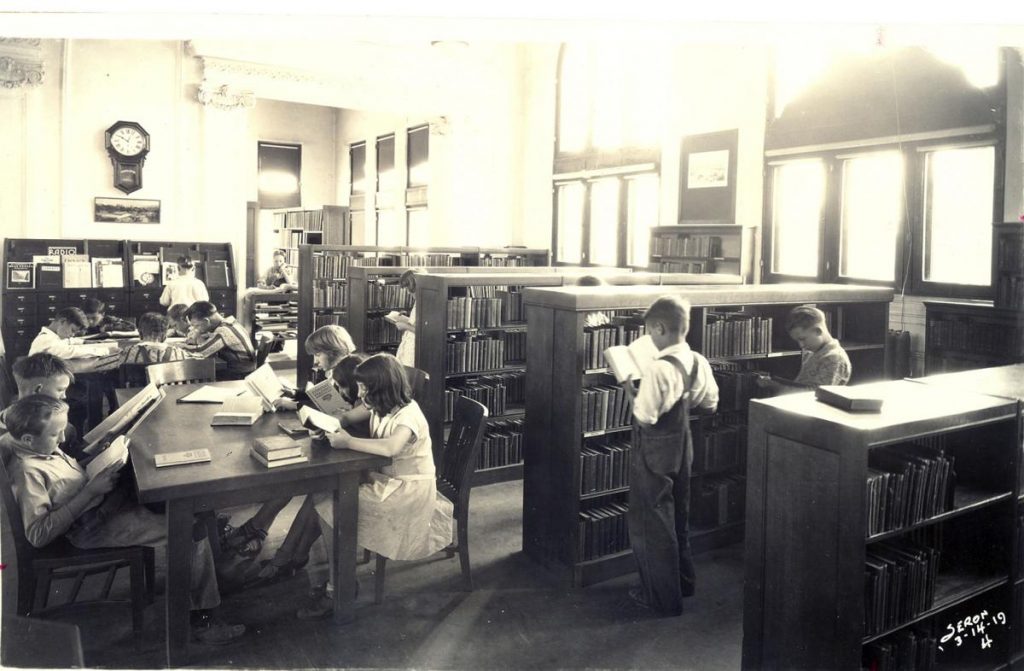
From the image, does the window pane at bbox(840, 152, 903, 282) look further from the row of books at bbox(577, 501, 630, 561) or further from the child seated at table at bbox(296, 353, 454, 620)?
the child seated at table at bbox(296, 353, 454, 620)

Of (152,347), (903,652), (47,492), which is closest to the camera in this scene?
(903,652)

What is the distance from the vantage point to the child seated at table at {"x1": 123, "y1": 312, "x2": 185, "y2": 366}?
13.0 feet

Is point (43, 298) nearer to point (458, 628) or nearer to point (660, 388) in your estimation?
point (458, 628)

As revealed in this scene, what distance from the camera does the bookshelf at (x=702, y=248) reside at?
317 inches

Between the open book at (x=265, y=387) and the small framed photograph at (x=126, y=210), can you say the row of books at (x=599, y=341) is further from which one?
the small framed photograph at (x=126, y=210)

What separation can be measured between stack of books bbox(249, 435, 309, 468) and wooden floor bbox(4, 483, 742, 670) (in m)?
0.68

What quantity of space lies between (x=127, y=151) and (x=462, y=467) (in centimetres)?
491

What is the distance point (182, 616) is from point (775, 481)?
2.16m

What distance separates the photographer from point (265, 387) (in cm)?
378

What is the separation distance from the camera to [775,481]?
242 centimetres

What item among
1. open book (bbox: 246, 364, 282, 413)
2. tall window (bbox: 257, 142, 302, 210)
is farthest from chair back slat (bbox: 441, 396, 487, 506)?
tall window (bbox: 257, 142, 302, 210)

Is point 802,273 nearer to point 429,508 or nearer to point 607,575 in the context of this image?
point 607,575

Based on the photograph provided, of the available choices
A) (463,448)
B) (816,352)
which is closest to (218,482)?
(463,448)

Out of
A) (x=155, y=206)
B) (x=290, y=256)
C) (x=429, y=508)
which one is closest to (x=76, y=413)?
(x=429, y=508)
